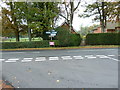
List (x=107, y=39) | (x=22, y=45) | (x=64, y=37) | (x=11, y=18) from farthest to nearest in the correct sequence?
1. (x=107, y=39)
2. (x=11, y=18)
3. (x=64, y=37)
4. (x=22, y=45)

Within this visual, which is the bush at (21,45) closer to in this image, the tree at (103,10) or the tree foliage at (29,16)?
the tree foliage at (29,16)

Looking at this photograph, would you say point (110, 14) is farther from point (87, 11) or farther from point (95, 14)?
point (87, 11)

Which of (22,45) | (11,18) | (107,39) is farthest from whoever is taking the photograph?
(107,39)

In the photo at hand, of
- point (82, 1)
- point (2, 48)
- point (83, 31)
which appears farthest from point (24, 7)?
point (83, 31)

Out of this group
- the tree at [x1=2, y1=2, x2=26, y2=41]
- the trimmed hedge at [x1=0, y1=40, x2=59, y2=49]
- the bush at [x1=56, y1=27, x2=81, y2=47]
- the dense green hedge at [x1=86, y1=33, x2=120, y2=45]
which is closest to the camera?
the trimmed hedge at [x1=0, y1=40, x2=59, y2=49]

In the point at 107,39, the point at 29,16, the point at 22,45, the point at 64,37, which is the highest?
the point at 29,16

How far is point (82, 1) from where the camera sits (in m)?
18.2

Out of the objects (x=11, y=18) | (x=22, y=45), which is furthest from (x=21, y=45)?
(x=11, y=18)

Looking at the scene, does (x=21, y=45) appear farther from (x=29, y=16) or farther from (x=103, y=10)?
(x=103, y=10)

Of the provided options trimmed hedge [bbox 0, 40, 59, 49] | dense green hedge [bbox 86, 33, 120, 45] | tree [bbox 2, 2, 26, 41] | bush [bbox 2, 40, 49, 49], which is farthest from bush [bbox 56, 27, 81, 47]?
tree [bbox 2, 2, 26, 41]

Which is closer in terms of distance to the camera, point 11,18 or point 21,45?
point 21,45

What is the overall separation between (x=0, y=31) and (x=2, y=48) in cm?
303

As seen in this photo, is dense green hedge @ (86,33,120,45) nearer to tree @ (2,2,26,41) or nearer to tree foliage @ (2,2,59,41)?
tree foliage @ (2,2,59,41)

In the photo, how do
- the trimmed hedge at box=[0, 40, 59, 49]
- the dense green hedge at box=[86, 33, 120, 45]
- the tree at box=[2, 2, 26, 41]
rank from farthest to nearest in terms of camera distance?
the dense green hedge at box=[86, 33, 120, 45], the tree at box=[2, 2, 26, 41], the trimmed hedge at box=[0, 40, 59, 49]
